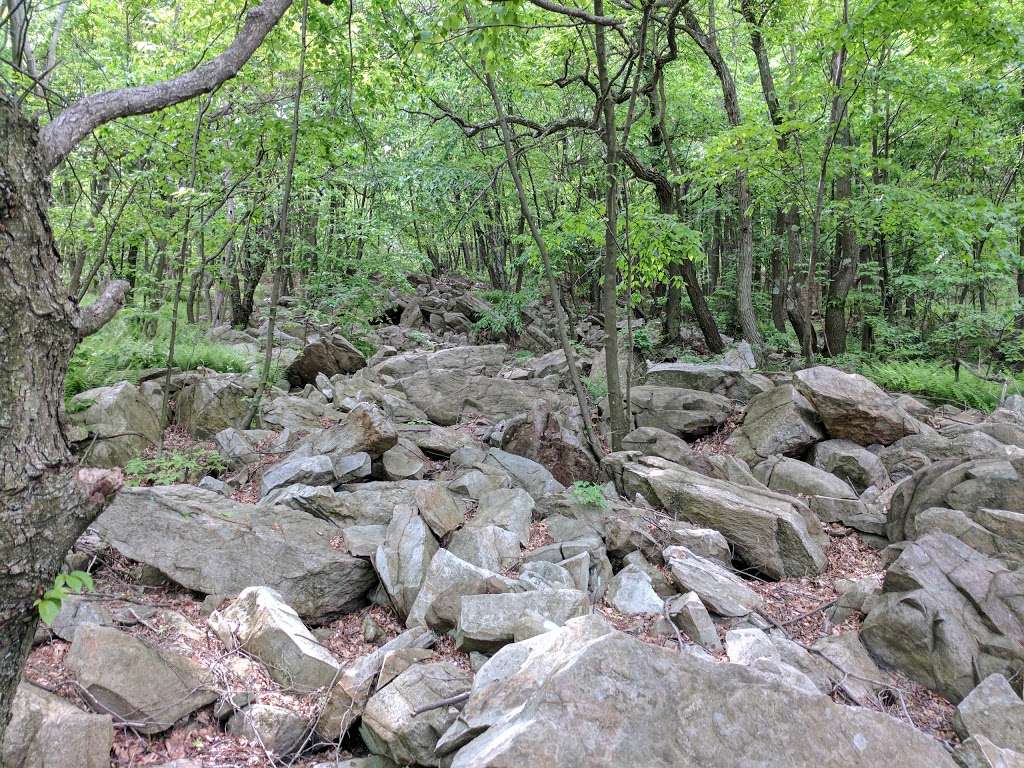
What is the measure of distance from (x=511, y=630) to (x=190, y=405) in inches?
228

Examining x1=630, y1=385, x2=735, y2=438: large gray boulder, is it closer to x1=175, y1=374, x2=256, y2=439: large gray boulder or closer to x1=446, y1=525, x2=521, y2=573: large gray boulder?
x1=446, y1=525, x2=521, y2=573: large gray boulder

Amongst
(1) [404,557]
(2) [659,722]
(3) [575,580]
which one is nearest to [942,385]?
(3) [575,580]

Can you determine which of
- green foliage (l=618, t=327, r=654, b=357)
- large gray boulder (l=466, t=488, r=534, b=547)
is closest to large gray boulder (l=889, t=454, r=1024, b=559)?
large gray boulder (l=466, t=488, r=534, b=547)

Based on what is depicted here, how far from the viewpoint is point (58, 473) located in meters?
2.04

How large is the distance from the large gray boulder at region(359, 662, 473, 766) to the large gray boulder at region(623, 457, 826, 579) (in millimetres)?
3267

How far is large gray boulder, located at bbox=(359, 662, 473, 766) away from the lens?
9.70 feet

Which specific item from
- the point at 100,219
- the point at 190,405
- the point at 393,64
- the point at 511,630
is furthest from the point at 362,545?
the point at 100,219

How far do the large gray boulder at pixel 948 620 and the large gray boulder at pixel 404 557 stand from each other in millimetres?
3177

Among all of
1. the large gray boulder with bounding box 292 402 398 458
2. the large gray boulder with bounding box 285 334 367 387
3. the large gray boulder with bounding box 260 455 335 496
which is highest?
the large gray boulder with bounding box 285 334 367 387

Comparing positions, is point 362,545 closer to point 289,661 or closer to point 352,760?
point 289,661

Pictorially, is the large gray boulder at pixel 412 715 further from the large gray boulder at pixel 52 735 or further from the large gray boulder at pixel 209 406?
the large gray boulder at pixel 209 406

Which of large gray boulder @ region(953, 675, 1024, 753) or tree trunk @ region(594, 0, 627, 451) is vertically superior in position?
tree trunk @ region(594, 0, 627, 451)

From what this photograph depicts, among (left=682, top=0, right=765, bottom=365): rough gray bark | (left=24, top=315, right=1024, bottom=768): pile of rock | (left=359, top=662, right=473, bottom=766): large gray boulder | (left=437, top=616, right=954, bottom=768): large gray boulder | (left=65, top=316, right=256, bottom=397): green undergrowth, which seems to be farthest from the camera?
(left=682, top=0, right=765, bottom=365): rough gray bark

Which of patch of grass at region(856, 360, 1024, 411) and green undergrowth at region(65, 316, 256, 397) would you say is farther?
patch of grass at region(856, 360, 1024, 411)
